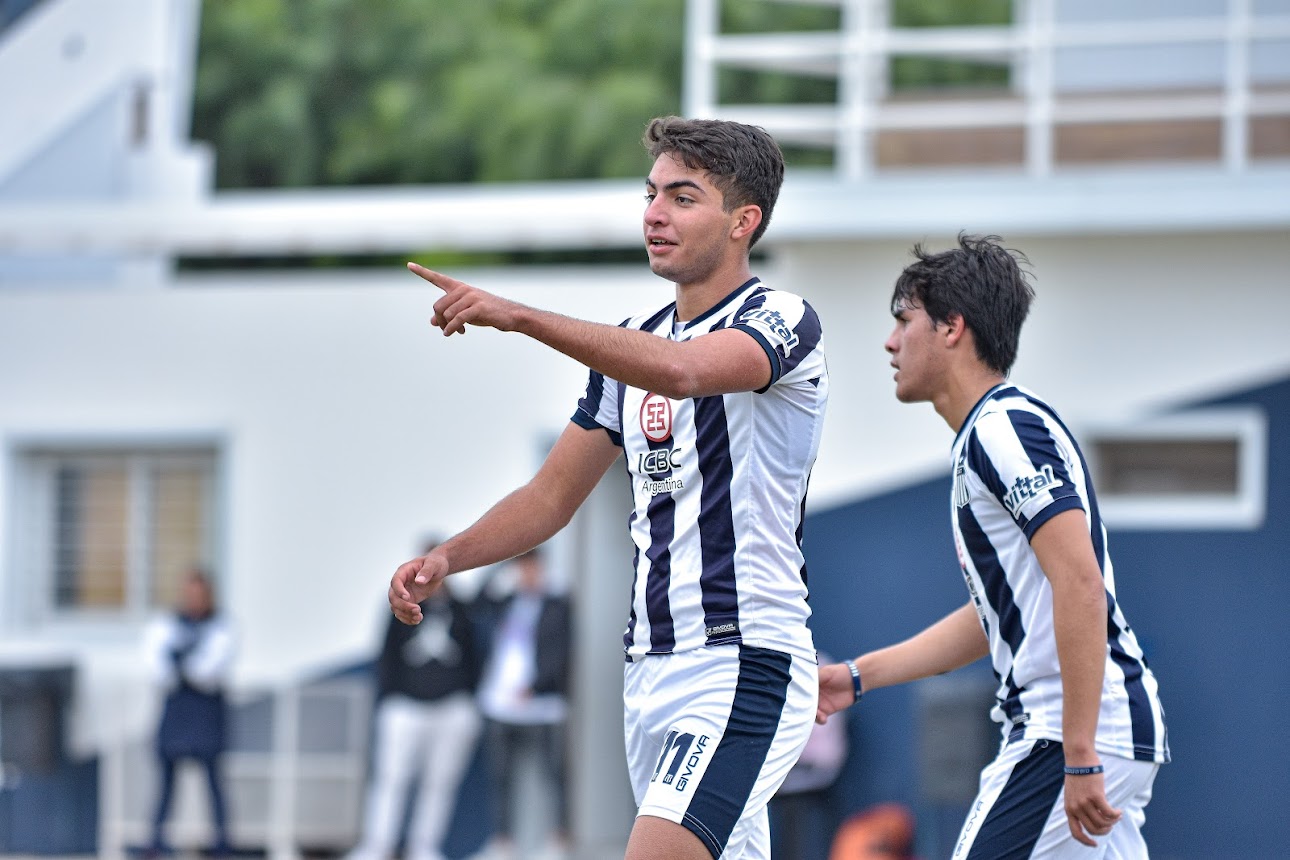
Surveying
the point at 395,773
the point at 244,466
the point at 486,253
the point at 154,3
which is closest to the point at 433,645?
the point at 395,773

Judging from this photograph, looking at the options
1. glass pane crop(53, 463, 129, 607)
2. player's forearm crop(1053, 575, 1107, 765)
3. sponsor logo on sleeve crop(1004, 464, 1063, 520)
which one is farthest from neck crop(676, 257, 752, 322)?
glass pane crop(53, 463, 129, 607)

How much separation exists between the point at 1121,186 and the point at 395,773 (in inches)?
219

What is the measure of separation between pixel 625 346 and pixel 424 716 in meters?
8.01

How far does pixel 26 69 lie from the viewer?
1365cm

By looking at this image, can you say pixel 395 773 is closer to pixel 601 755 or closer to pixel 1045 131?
pixel 601 755

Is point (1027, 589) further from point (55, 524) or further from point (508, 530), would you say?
point (55, 524)

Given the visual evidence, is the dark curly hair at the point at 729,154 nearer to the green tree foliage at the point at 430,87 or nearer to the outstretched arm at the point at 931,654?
the outstretched arm at the point at 931,654

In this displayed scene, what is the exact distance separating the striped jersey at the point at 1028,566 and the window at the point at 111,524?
9.06 m

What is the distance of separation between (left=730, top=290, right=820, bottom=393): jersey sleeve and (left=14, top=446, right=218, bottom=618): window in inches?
359

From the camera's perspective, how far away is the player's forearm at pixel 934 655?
186 inches

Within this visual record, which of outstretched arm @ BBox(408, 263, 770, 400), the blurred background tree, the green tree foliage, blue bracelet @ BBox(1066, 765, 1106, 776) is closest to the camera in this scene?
outstretched arm @ BBox(408, 263, 770, 400)

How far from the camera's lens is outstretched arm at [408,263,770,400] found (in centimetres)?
356

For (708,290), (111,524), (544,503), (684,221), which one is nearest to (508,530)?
(544,503)

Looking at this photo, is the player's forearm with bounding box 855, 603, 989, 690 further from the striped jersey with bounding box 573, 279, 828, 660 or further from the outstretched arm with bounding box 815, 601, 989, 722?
the striped jersey with bounding box 573, 279, 828, 660
